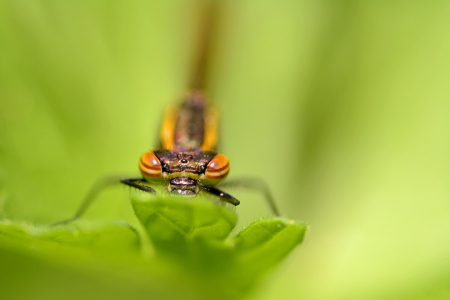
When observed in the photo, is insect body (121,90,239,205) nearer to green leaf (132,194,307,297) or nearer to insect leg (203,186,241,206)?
insect leg (203,186,241,206)

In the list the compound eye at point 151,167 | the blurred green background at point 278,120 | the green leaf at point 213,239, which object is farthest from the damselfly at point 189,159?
the green leaf at point 213,239

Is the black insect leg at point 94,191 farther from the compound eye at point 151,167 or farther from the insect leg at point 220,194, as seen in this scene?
the insect leg at point 220,194

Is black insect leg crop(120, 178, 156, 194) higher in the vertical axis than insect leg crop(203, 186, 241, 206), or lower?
higher

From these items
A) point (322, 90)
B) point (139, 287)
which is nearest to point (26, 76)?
point (139, 287)

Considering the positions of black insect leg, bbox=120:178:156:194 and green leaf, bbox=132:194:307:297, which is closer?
green leaf, bbox=132:194:307:297

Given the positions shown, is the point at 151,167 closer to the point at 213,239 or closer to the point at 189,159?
the point at 189,159

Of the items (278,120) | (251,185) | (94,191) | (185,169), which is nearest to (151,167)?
(185,169)

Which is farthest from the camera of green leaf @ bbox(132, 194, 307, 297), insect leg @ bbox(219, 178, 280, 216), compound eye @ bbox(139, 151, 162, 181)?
insect leg @ bbox(219, 178, 280, 216)

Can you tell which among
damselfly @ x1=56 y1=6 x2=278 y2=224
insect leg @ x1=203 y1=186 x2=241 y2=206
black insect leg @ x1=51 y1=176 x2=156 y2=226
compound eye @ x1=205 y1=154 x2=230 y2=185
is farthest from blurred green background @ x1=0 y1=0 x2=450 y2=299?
compound eye @ x1=205 y1=154 x2=230 y2=185
